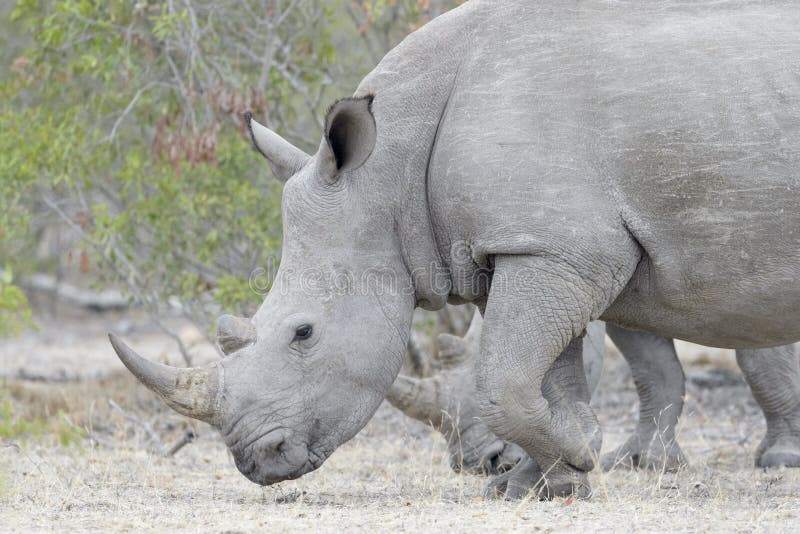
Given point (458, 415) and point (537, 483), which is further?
point (458, 415)

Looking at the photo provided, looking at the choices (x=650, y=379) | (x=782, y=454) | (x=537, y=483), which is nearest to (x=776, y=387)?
(x=782, y=454)

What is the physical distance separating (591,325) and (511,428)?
236cm

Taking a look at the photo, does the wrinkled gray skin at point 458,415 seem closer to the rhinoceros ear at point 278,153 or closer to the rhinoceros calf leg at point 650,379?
the rhinoceros calf leg at point 650,379

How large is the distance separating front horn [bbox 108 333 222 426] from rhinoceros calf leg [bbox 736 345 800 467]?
12.2ft

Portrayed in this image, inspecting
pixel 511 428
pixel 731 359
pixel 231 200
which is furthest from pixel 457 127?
pixel 731 359

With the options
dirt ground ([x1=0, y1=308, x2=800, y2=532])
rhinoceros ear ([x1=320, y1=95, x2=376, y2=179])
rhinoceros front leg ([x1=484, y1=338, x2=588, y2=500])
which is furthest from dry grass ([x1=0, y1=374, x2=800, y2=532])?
rhinoceros ear ([x1=320, y1=95, x2=376, y2=179])

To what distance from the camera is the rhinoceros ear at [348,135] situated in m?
5.24

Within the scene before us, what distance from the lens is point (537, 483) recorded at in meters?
5.57

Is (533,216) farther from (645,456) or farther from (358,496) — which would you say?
(645,456)

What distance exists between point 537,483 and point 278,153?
76.9 inches

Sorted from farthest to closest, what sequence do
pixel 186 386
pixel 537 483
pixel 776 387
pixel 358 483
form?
pixel 776 387
pixel 358 483
pixel 537 483
pixel 186 386

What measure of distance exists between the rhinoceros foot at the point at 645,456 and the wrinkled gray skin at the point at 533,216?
1840mm

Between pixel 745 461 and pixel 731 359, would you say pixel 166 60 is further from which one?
pixel 731 359

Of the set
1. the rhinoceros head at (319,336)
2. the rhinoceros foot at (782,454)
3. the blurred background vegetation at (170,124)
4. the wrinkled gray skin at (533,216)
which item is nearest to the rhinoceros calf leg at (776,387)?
the rhinoceros foot at (782,454)
